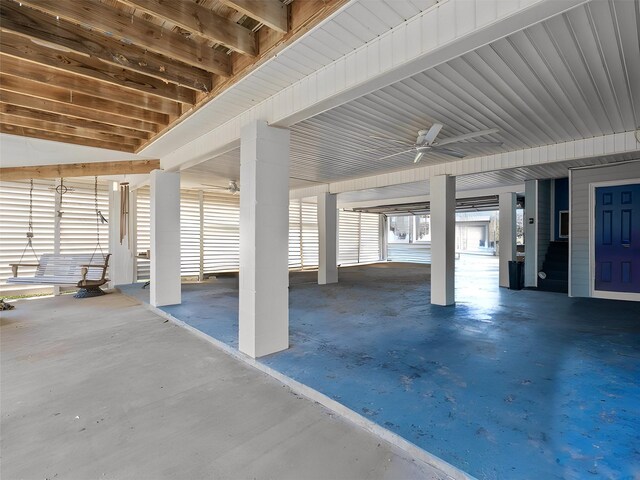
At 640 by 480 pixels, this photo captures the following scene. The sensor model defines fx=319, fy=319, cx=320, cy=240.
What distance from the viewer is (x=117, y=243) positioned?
845 centimetres

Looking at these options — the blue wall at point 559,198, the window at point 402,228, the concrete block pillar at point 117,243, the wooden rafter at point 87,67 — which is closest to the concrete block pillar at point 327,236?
the concrete block pillar at point 117,243

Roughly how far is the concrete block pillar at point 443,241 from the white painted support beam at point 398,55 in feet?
12.6

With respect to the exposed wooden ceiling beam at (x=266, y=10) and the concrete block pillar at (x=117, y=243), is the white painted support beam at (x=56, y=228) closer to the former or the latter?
the concrete block pillar at (x=117, y=243)

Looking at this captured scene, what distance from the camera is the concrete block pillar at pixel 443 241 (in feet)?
19.8

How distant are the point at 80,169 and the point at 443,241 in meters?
7.26

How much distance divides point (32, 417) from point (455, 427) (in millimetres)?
3062

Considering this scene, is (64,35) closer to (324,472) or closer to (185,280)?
(324,472)

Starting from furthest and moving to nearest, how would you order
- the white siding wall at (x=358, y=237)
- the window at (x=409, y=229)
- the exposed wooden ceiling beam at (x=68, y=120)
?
the window at (x=409, y=229), the white siding wall at (x=358, y=237), the exposed wooden ceiling beam at (x=68, y=120)

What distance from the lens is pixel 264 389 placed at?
2.82 meters

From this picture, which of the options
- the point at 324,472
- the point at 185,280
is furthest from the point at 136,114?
the point at 185,280

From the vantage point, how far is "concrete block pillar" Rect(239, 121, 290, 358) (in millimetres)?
3373

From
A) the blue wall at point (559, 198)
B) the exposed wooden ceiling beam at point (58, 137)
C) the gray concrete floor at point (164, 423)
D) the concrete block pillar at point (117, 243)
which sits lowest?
the gray concrete floor at point (164, 423)

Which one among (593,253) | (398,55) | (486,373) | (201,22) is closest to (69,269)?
(201,22)

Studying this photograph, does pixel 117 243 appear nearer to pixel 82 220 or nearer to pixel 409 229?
pixel 82 220
